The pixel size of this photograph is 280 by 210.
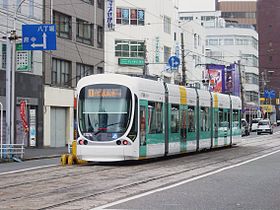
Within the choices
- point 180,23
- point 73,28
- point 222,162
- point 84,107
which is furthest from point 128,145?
point 180,23

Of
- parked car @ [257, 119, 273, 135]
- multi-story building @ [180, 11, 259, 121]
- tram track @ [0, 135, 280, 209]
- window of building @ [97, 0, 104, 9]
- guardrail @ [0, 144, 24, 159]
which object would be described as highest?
multi-story building @ [180, 11, 259, 121]

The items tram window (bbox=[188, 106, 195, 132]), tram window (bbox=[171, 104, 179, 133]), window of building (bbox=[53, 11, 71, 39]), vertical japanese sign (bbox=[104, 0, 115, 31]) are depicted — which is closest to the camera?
tram window (bbox=[171, 104, 179, 133])

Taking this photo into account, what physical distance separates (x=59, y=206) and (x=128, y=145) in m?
9.24

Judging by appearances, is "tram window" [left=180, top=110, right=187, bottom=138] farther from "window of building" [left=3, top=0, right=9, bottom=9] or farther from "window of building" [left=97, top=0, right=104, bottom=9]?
"window of building" [left=97, top=0, right=104, bottom=9]

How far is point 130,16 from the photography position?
55.3 metres

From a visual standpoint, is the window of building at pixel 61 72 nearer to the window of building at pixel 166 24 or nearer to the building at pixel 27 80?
the building at pixel 27 80

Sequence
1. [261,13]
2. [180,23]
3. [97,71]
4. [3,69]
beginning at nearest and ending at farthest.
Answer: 1. [3,69]
2. [97,71]
3. [180,23]
4. [261,13]

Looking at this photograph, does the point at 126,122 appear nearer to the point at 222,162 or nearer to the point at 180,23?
the point at 222,162

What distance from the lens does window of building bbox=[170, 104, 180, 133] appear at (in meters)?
25.2


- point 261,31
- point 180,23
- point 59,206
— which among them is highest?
point 261,31

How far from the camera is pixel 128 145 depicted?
21.0 metres

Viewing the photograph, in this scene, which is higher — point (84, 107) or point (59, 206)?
point (84, 107)

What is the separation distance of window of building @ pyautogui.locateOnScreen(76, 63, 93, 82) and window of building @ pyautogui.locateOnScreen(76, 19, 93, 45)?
71.6 inches

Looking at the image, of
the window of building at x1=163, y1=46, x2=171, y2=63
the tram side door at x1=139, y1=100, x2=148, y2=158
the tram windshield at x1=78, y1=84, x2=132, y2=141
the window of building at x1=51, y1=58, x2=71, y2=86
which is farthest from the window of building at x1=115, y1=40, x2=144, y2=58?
the tram windshield at x1=78, y1=84, x2=132, y2=141
